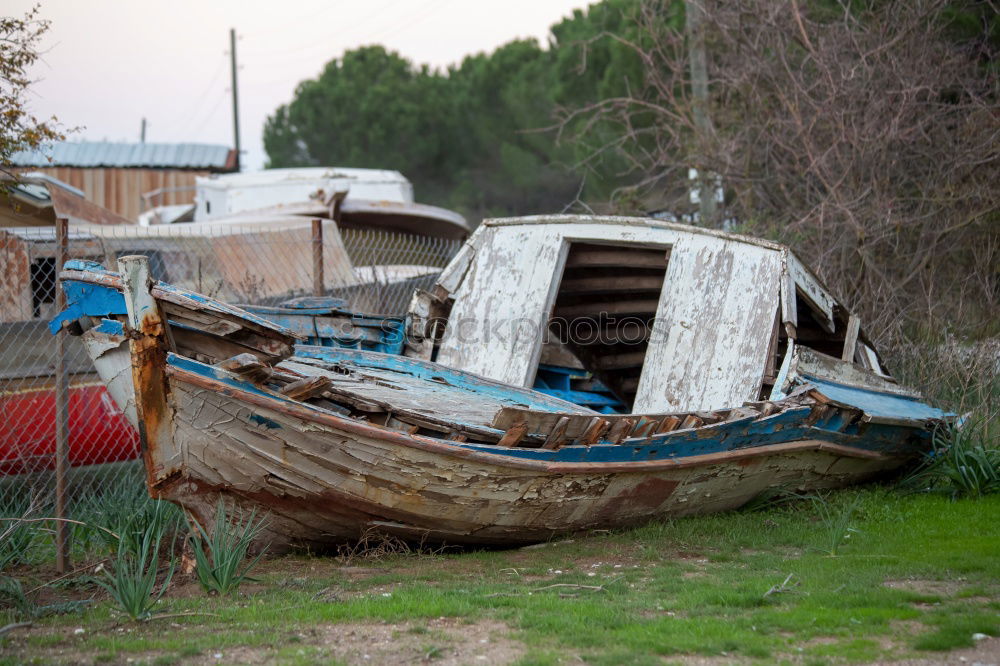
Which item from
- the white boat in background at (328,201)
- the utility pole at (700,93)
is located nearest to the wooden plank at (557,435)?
the utility pole at (700,93)

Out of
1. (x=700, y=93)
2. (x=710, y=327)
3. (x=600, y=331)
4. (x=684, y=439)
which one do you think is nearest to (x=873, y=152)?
(x=700, y=93)

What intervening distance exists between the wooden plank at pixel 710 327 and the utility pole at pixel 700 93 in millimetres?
6226

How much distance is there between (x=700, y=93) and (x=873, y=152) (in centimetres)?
308

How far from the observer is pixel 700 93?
13.8 metres

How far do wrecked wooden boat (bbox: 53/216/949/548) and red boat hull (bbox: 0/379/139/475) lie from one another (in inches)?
80.6

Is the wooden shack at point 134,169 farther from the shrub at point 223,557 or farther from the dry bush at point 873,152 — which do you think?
the shrub at point 223,557

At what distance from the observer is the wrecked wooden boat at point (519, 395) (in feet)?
16.9

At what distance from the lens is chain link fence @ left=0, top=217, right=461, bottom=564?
284 inches

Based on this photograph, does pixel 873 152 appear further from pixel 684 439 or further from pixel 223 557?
pixel 223 557

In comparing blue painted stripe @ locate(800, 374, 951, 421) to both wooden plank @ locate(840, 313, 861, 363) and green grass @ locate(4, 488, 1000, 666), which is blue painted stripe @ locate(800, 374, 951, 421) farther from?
green grass @ locate(4, 488, 1000, 666)

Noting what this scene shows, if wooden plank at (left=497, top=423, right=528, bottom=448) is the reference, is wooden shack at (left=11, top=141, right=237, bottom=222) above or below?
below

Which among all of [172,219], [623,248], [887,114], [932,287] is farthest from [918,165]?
[172,219]

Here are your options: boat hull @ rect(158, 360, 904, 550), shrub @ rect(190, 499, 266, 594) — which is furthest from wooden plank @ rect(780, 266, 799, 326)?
shrub @ rect(190, 499, 266, 594)

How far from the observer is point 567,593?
4.98 meters
